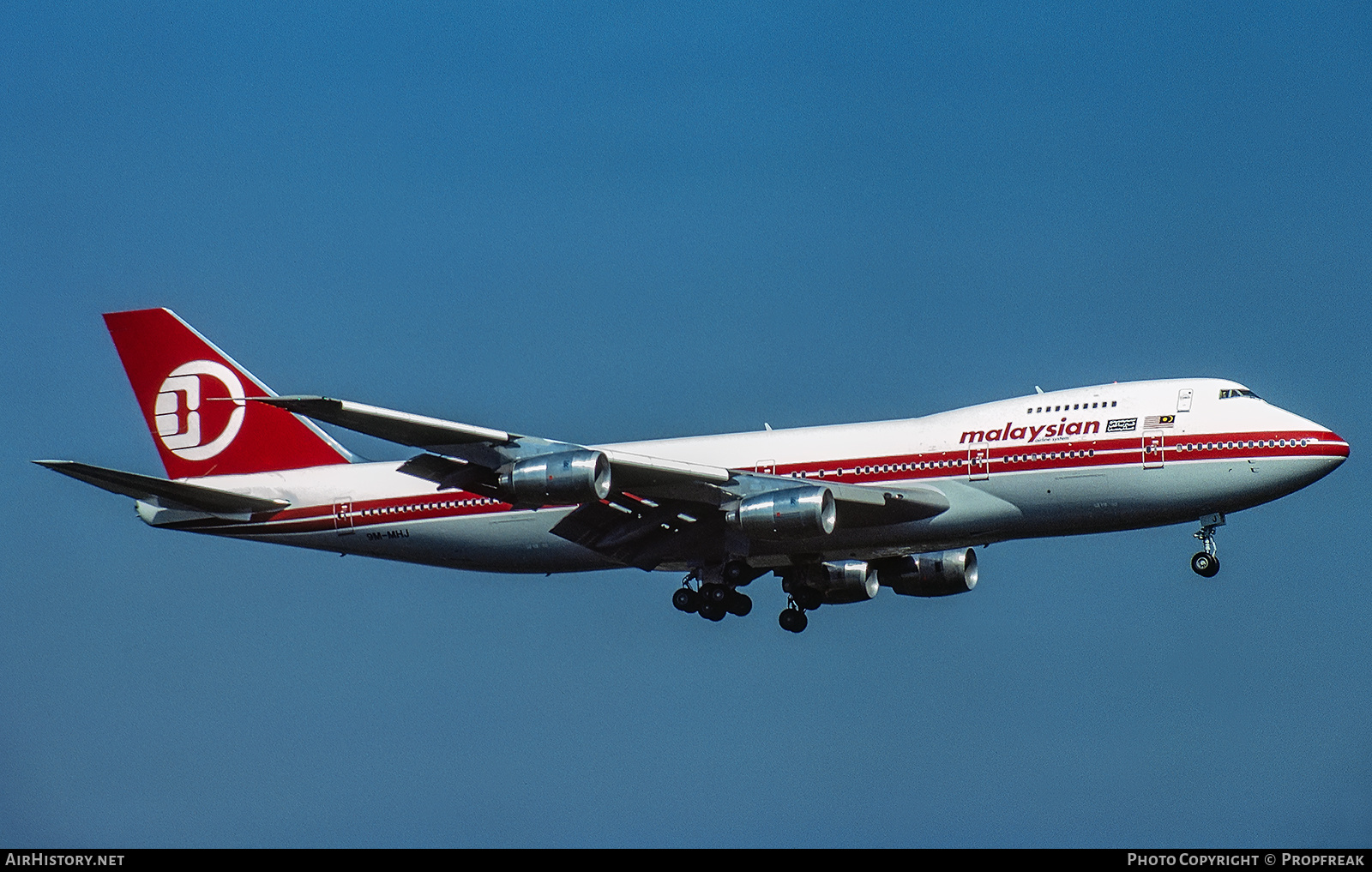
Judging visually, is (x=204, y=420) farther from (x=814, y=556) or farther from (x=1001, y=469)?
(x=1001, y=469)

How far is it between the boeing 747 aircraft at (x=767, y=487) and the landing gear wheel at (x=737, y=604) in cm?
5

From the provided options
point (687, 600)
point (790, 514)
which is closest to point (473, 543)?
point (687, 600)

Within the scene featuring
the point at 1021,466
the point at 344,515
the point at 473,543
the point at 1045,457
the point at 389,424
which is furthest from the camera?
the point at 344,515

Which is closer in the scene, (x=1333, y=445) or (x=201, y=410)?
(x=1333, y=445)

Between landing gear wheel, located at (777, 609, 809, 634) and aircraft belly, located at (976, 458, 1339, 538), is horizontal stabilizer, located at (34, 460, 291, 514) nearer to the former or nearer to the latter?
landing gear wheel, located at (777, 609, 809, 634)

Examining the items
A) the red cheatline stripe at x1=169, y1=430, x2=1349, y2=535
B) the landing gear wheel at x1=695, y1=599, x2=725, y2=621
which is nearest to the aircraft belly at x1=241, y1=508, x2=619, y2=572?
the red cheatline stripe at x1=169, y1=430, x2=1349, y2=535

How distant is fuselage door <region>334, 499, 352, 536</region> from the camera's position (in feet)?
187

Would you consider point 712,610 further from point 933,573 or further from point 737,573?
point 933,573

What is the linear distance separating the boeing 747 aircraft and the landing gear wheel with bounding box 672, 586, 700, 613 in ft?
0.18

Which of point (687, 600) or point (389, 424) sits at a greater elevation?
point (389, 424)

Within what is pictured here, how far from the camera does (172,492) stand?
55.5 meters

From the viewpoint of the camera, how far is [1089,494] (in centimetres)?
4997

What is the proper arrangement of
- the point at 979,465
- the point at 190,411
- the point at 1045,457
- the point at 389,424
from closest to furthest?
1. the point at 389,424
2. the point at 1045,457
3. the point at 979,465
4. the point at 190,411

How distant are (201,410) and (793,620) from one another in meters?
20.1
